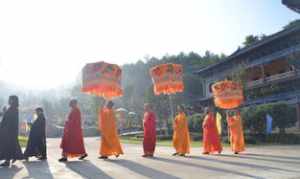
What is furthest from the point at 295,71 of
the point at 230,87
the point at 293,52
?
the point at 230,87

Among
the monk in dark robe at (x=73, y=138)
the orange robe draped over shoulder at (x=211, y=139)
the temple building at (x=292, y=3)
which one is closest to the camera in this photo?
the temple building at (x=292, y=3)

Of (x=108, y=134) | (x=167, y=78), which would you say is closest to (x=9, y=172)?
(x=108, y=134)

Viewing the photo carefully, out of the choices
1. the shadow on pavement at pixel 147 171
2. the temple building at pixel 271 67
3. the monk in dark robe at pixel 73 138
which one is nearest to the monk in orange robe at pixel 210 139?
the monk in dark robe at pixel 73 138

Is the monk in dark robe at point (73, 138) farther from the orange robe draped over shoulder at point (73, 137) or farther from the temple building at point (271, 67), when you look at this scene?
the temple building at point (271, 67)

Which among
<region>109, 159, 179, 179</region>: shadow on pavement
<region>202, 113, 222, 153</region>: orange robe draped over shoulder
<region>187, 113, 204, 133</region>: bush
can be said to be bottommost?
<region>109, 159, 179, 179</region>: shadow on pavement

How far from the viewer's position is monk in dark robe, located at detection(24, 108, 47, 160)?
12.8 metres

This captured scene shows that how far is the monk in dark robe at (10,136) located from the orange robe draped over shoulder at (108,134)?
2.56m

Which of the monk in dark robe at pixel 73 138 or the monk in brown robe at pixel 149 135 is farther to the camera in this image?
the monk in brown robe at pixel 149 135

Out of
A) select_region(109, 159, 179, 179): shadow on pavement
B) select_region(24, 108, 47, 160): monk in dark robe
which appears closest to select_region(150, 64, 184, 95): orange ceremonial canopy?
select_region(24, 108, 47, 160): monk in dark robe

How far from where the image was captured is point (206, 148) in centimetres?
1549

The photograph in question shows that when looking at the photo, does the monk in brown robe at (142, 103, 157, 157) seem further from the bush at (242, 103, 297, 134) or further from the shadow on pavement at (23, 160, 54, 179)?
the bush at (242, 103, 297, 134)

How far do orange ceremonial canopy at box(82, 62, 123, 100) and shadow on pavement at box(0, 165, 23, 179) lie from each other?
3797mm

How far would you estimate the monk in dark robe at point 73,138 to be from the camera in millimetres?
12328

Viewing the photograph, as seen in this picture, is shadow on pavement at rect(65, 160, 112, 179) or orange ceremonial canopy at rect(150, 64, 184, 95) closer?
shadow on pavement at rect(65, 160, 112, 179)
